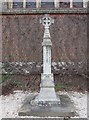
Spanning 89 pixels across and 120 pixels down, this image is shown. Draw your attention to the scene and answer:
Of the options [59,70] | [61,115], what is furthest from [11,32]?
[61,115]

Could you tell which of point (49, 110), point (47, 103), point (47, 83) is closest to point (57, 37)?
point (47, 83)

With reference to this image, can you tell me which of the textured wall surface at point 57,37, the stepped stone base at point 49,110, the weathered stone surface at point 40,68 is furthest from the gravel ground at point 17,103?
the textured wall surface at point 57,37

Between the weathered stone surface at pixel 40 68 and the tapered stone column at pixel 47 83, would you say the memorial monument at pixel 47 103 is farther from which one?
the weathered stone surface at pixel 40 68

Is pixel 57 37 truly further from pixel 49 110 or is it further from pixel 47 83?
pixel 49 110

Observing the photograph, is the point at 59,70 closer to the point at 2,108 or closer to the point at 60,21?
the point at 60,21

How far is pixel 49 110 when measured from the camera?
18.6 feet

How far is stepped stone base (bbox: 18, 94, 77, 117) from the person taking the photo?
543cm

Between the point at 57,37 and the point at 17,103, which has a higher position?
the point at 57,37

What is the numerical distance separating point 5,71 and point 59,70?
5.02 ft

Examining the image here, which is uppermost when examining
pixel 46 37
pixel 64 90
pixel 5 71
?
pixel 46 37

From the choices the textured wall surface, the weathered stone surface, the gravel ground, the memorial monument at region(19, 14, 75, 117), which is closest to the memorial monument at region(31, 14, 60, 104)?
the memorial monument at region(19, 14, 75, 117)

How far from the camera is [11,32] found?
8297mm

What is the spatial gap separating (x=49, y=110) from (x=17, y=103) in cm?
108

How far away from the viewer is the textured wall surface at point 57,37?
8250mm
